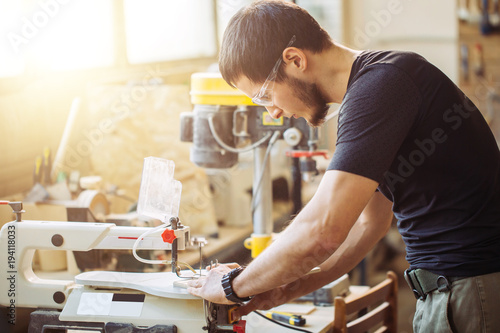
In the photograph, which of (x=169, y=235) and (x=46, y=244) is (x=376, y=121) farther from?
(x=46, y=244)

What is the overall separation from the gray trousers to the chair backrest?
1.48 feet

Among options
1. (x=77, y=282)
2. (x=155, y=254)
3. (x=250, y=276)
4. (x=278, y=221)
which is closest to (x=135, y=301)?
(x=77, y=282)

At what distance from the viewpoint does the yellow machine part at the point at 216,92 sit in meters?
1.90

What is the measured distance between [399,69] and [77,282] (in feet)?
2.86

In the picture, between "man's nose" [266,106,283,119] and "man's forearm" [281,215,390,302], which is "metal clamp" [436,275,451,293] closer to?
"man's forearm" [281,215,390,302]

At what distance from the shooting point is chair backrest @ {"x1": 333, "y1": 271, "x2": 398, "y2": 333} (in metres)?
1.74

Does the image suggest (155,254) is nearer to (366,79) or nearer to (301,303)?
(301,303)

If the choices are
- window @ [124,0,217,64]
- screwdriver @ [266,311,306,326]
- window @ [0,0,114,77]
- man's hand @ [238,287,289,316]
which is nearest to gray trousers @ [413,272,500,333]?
man's hand @ [238,287,289,316]

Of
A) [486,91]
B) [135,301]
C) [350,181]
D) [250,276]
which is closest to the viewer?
[350,181]

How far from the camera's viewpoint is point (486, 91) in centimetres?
466

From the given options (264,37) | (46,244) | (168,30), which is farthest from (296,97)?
(168,30)

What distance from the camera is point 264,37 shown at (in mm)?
1298

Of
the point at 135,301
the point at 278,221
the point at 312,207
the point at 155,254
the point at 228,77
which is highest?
the point at 228,77

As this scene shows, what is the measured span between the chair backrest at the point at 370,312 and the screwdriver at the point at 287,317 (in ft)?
0.33
